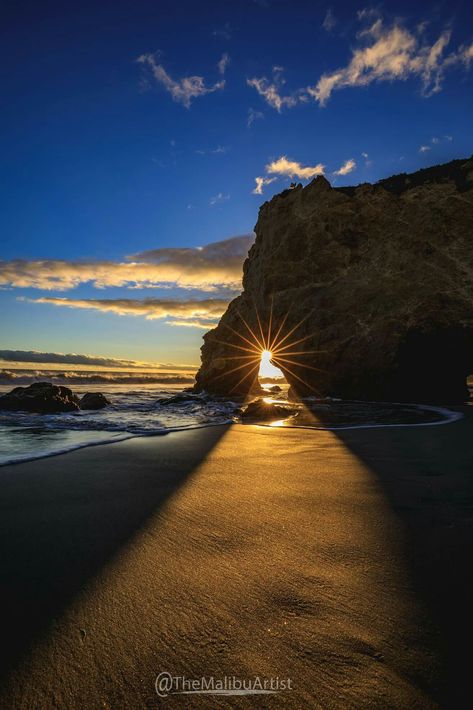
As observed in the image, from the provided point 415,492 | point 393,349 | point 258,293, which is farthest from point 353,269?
point 415,492

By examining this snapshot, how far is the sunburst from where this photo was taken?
1730 centimetres

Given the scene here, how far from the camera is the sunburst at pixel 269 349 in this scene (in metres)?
17.3

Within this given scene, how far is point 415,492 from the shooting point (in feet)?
8.21

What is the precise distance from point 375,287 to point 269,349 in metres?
7.01

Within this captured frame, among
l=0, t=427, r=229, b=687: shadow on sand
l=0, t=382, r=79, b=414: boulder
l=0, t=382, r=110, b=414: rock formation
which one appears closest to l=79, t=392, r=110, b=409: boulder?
l=0, t=382, r=110, b=414: rock formation

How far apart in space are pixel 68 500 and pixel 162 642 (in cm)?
172

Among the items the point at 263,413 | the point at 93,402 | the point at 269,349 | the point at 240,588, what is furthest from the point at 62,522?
the point at 269,349

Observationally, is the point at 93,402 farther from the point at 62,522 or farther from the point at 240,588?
the point at 240,588

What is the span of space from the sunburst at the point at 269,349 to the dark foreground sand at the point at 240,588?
14.4 m

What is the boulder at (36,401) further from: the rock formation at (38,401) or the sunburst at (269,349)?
the sunburst at (269,349)

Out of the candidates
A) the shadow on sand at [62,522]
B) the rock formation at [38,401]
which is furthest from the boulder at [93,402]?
the shadow on sand at [62,522]

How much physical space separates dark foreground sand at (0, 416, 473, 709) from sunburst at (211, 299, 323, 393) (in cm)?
1439

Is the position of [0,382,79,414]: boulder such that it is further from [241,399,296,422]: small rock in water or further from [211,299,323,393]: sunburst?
[211,299,323,393]: sunburst

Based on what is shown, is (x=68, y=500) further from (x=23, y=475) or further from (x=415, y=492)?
(x=415, y=492)
